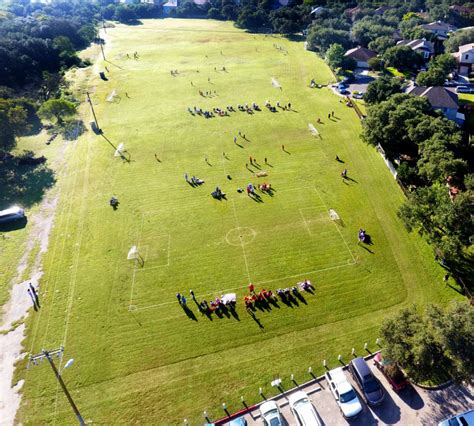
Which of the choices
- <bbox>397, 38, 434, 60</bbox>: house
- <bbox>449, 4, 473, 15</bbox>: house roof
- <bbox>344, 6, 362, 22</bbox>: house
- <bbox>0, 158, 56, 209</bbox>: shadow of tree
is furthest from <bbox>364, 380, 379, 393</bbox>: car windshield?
<bbox>449, 4, 473, 15</bbox>: house roof

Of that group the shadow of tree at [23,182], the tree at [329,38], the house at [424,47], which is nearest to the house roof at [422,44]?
the house at [424,47]

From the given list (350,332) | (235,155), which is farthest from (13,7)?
(350,332)

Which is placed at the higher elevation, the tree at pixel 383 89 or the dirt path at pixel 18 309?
the tree at pixel 383 89

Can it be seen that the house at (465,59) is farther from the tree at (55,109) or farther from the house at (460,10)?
the tree at (55,109)

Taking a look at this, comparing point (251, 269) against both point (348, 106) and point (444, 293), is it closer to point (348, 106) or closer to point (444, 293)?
Result: point (444, 293)

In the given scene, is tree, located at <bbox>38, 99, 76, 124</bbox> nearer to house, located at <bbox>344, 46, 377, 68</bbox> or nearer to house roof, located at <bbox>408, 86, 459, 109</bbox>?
house roof, located at <bbox>408, 86, 459, 109</bbox>
